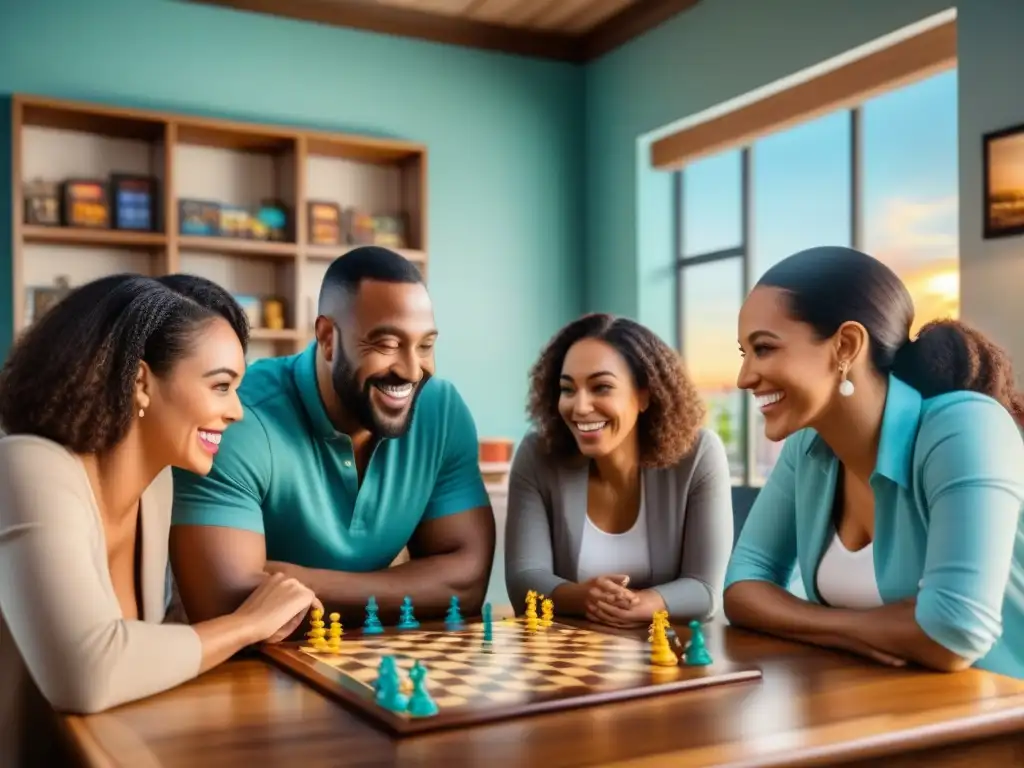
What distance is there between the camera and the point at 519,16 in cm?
554

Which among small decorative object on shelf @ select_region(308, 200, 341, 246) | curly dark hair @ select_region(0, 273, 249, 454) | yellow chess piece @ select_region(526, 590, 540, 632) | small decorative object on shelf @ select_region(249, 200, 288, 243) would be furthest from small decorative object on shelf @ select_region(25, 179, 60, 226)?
yellow chess piece @ select_region(526, 590, 540, 632)

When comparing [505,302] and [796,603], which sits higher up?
[505,302]

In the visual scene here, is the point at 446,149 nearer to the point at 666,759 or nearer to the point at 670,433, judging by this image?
the point at 670,433

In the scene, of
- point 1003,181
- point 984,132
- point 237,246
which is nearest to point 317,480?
point 1003,181

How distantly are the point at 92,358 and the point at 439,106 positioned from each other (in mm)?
4297

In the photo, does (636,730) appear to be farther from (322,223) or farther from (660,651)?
(322,223)

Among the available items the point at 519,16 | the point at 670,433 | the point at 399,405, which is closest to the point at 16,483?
the point at 399,405

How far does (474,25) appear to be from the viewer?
18.4ft

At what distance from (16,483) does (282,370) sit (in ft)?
2.70

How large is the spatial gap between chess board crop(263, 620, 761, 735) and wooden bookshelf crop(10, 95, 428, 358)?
3339 mm

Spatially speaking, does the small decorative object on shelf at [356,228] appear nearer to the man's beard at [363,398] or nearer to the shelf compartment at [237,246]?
the shelf compartment at [237,246]

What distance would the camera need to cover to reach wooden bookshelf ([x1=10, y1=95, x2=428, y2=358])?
4594 millimetres

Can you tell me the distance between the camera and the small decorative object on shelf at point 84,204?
459 centimetres

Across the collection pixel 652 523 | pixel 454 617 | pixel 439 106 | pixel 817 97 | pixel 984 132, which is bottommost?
pixel 454 617
